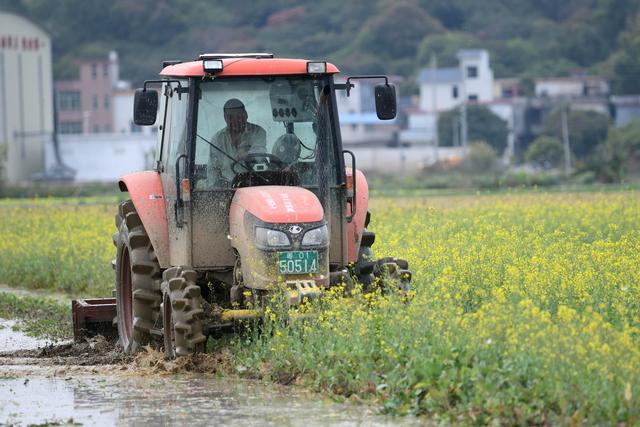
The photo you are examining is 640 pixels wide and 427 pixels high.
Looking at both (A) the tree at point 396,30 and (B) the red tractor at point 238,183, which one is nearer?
(B) the red tractor at point 238,183

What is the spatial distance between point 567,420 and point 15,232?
19831mm

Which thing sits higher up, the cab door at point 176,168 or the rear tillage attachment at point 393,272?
the cab door at point 176,168

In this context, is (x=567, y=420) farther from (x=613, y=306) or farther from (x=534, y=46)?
(x=534, y=46)

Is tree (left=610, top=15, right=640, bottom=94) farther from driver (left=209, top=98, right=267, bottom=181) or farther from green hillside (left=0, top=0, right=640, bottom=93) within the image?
driver (left=209, top=98, right=267, bottom=181)

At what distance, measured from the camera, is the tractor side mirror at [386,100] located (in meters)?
12.4

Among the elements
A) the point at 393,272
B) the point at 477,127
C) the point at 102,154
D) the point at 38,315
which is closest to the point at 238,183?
the point at 393,272

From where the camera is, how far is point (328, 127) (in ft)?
41.2

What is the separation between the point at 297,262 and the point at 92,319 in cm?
351

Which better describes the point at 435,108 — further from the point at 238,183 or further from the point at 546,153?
the point at 238,183

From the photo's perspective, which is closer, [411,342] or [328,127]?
[411,342]

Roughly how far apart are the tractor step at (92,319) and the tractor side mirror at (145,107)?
107 inches

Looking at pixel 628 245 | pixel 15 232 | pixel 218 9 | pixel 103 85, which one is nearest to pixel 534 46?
pixel 218 9

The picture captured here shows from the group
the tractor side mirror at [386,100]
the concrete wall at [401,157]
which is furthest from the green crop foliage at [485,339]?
the concrete wall at [401,157]

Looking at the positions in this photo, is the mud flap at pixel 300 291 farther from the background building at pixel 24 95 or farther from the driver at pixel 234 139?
the background building at pixel 24 95
